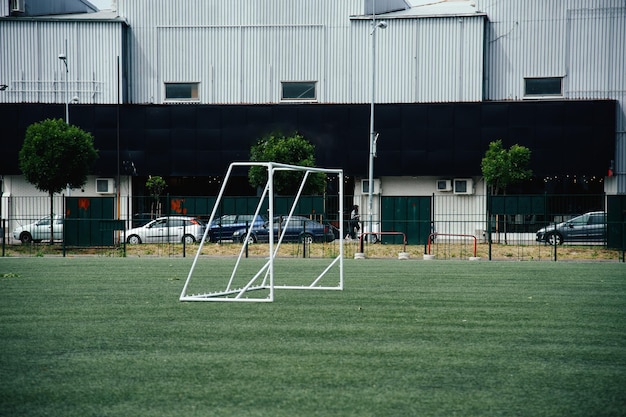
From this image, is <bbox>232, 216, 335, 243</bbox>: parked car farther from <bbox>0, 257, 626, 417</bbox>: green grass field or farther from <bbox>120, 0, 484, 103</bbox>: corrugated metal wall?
<bbox>120, 0, 484, 103</bbox>: corrugated metal wall

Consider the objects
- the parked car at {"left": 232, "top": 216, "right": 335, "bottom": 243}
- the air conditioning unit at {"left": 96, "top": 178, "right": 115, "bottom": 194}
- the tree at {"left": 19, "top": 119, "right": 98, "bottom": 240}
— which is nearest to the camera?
the parked car at {"left": 232, "top": 216, "right": 335, "bottom": 243}

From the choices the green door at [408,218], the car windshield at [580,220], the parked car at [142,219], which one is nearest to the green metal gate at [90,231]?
the parked car at [142,219]

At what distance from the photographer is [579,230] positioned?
1078 inches

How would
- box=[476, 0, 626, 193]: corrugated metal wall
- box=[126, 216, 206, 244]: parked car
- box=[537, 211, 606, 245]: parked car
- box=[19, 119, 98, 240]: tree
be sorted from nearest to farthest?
box=[537, 211, 606, 245]: parked car, box=[126, 216, 206, 244]: parked car, box=[19, 119, 98, 240]: tree, box=[476, 0, 626, 193]: corrugated metal wall

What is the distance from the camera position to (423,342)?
876cm

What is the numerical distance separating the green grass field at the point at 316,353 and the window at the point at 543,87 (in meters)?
29.3

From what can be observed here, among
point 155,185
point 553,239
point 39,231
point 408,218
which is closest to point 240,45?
point 155,185

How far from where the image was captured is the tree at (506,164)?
3912 cm

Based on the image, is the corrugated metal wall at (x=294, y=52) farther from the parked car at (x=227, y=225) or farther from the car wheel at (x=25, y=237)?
the parked car at (x=227, y=225)

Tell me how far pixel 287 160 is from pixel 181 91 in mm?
9225

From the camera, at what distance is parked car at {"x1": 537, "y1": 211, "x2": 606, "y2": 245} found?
26844mm

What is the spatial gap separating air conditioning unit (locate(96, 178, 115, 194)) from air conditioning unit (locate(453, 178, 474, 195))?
60.0ft

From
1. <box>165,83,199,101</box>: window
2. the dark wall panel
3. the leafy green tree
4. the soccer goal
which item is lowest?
the soccer goal

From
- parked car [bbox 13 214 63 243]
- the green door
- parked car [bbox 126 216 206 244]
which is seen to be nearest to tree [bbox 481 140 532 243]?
the green door
